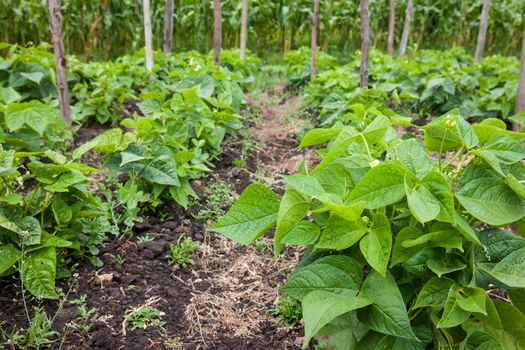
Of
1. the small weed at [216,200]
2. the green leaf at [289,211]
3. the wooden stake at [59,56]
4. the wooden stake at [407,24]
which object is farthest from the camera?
the wooden stake at [407,24]

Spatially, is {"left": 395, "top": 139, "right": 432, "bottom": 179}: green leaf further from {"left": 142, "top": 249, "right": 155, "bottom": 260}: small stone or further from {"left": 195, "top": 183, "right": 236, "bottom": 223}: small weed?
{"left": 195, "top": 183, "right": 236, "bottom": 223}: small weed

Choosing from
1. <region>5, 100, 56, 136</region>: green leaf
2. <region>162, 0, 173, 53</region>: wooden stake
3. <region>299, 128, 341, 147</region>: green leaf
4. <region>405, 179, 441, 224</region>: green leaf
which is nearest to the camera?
<region>405, 179, 441, 224</region>: green leaf

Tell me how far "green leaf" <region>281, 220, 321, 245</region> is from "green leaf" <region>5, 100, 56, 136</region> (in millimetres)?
2068

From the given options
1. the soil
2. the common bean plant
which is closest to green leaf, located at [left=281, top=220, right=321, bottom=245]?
the common bean plant

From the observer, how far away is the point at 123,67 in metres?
5.42

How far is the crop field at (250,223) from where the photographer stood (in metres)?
1.37

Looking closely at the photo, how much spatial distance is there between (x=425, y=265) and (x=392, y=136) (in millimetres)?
691

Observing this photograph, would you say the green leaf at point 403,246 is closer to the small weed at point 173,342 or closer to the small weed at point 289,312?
the small weed at point 289,312

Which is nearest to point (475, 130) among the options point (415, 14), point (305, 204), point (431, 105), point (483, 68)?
point (305, 204)

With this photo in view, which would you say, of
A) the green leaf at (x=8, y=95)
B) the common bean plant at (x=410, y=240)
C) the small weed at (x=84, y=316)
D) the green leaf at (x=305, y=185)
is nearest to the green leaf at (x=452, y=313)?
the common bean plant at (x=410, y=240)

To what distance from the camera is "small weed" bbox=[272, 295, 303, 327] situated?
2174 mm

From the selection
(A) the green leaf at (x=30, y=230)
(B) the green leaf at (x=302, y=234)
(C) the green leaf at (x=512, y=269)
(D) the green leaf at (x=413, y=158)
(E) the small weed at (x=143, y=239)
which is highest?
(D) the green leaf at (x=413, y=158)

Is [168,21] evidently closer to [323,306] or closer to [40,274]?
[40,274]

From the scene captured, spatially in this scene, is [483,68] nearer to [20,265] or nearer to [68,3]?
[20,265]
